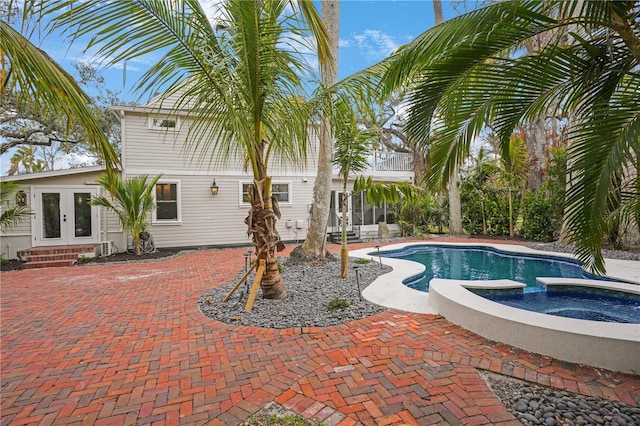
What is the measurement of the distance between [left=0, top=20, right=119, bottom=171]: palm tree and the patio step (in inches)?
387

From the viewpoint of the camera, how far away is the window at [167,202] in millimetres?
11883

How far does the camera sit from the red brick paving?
8.16ft

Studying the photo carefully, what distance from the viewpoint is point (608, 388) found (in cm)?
271

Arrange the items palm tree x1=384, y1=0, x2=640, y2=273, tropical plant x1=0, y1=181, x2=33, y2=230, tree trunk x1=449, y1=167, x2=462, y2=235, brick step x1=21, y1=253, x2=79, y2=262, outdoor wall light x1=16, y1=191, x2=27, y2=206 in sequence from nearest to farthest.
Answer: palm tree x1=384, y1=0, x2=640, y2=273
tropical plant x1=0, y1=181, x2=33, y2=230
brick step x1=21, y1=253, x2=79, y2=262
outdoor wall light x1=16, y1=191, x2=27, y2=206
tree trunk x1=449, y1=167, x2=462, y2=235

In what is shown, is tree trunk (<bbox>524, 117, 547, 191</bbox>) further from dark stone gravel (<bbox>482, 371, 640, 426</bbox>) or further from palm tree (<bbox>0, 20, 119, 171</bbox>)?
palm tree (<bbox>0, 20, 119, 171</bbox>)

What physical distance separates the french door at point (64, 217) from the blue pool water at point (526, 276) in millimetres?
10695

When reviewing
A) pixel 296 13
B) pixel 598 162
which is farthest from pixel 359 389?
pixel 296 13

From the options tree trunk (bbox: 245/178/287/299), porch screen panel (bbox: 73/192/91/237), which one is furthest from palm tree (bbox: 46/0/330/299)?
porch screen panel (bbox: 73/192/91/237)

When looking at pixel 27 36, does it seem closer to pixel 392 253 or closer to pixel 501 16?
pixel 501 16

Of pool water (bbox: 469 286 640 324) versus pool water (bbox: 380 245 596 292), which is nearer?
pool water (bbox: 469 286 640 324)

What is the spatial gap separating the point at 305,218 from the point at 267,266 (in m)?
8.96

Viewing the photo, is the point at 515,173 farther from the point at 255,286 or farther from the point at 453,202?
the point at 255,286

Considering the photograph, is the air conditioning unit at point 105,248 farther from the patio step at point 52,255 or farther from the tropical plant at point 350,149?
the tropical plant at point 350,149

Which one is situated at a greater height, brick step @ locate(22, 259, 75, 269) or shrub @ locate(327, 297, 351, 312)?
brick step @ locate(22, 259, 75, 269)
